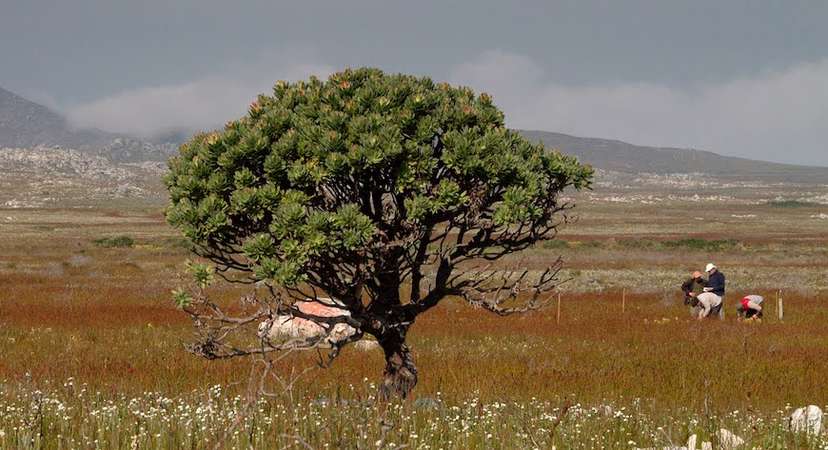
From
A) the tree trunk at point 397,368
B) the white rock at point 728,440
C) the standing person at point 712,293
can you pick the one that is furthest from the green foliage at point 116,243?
the white rock at point 728,440

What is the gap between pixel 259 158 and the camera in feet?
29.8

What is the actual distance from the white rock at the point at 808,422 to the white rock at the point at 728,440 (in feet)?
2.22

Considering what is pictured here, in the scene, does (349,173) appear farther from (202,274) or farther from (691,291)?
(691,291)

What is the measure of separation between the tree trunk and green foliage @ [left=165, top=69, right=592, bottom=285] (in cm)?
170

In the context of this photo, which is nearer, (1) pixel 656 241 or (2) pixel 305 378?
(2) pixel 305 378

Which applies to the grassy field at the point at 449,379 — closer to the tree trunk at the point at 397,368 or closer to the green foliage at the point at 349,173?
the tree trunk at the point at 397,368

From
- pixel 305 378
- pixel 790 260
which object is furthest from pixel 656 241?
pixel 305 378

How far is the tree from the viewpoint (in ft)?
28.1

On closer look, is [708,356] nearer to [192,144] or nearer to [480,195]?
[480,195]

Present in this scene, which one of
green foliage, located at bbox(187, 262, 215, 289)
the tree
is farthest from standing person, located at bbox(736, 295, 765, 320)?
green foliage, located at bbox(187, 262, 215, 289)

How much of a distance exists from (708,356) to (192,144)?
12.0 metres

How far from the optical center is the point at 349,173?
875 cm

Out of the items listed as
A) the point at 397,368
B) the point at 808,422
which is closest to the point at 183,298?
the point at 397,368

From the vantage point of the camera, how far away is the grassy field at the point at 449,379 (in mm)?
7086
